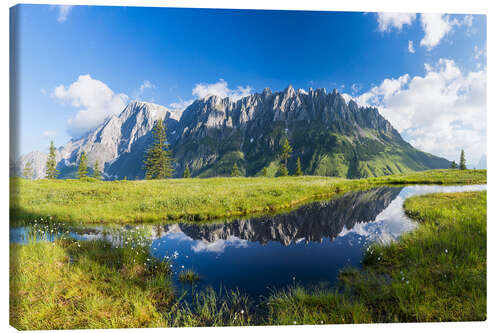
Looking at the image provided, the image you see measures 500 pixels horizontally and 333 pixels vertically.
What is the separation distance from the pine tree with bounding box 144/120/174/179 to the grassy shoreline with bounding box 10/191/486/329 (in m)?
18.1

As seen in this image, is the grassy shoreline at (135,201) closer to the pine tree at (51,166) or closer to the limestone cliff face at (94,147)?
the pine tree at (51,166)

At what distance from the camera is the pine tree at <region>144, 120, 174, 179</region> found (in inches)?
843

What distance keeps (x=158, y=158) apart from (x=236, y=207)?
55.3 feet

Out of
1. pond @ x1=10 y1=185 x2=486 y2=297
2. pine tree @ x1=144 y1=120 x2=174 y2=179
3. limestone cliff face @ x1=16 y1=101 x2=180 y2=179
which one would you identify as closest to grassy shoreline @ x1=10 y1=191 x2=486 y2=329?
pond @ x1=10 y1=185 x2=486 y2=297

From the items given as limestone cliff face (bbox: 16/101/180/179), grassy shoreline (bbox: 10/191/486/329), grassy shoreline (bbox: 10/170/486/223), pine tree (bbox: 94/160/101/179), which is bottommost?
grassy shoreline (bbox: 10/191/486/329)

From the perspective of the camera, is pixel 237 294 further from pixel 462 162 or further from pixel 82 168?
pixel 82 168

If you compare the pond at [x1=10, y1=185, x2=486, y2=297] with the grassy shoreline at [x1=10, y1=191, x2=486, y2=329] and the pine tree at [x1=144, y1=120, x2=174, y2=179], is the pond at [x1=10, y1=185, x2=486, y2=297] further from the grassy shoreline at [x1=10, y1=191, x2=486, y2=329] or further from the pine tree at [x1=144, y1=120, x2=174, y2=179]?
the pine tree at [x1=144, y1=120, x2=174, y2=179]

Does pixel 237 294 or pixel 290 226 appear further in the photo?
pixel 290 226

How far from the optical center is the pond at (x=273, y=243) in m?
4.17

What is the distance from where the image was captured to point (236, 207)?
29.3ft

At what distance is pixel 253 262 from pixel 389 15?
305 inches

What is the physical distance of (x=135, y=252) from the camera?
15.4ft

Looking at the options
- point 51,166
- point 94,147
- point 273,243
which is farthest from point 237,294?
Result: point 94,147

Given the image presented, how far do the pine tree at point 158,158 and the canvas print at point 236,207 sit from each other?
43.2 ft
